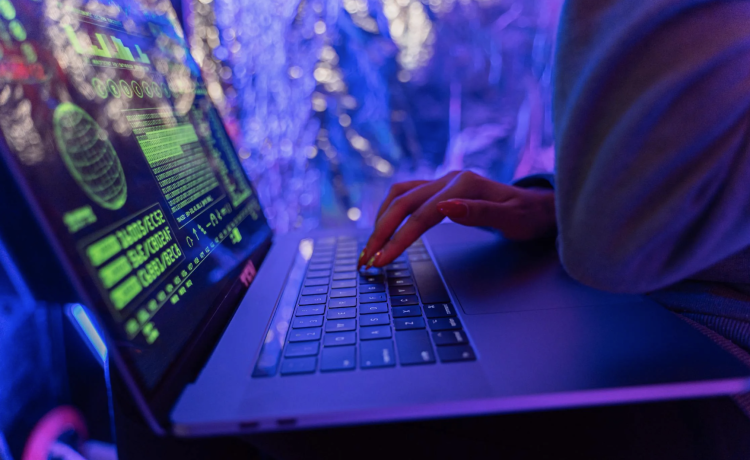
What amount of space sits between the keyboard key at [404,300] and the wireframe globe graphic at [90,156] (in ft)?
0.97

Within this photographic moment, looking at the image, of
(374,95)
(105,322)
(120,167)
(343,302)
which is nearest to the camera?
(105,322)

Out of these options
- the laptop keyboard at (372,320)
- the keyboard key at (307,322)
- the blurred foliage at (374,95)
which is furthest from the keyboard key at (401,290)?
the blurred foliage at (374,95)

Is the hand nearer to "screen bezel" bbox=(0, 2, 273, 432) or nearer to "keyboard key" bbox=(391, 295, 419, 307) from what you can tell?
"keyboard key" bbox=(391, 295, 419, 307)

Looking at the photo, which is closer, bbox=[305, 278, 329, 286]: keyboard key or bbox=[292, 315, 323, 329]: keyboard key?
bbox=[292, 315, 323, 329]: keyboard key

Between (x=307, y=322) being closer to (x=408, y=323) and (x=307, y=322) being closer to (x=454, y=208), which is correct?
(x=408, y=323)

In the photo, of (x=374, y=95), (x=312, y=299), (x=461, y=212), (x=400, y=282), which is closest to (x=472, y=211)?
(x=461, y=212)

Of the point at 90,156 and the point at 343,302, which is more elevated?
the point at 90,156

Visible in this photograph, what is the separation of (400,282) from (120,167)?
34cm

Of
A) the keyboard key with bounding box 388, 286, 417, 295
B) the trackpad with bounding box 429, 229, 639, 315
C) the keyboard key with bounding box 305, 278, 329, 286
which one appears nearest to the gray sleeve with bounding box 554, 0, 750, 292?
the trackpad with bounding box 429, 229, 639, 315

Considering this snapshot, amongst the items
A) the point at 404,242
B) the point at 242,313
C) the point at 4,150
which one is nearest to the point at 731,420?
the point at 404,242

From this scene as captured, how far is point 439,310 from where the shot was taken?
449mm

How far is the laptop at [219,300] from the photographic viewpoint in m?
0.30

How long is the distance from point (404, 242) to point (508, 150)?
893 millimetres

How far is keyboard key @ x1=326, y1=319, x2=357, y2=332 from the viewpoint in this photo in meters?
0.42
